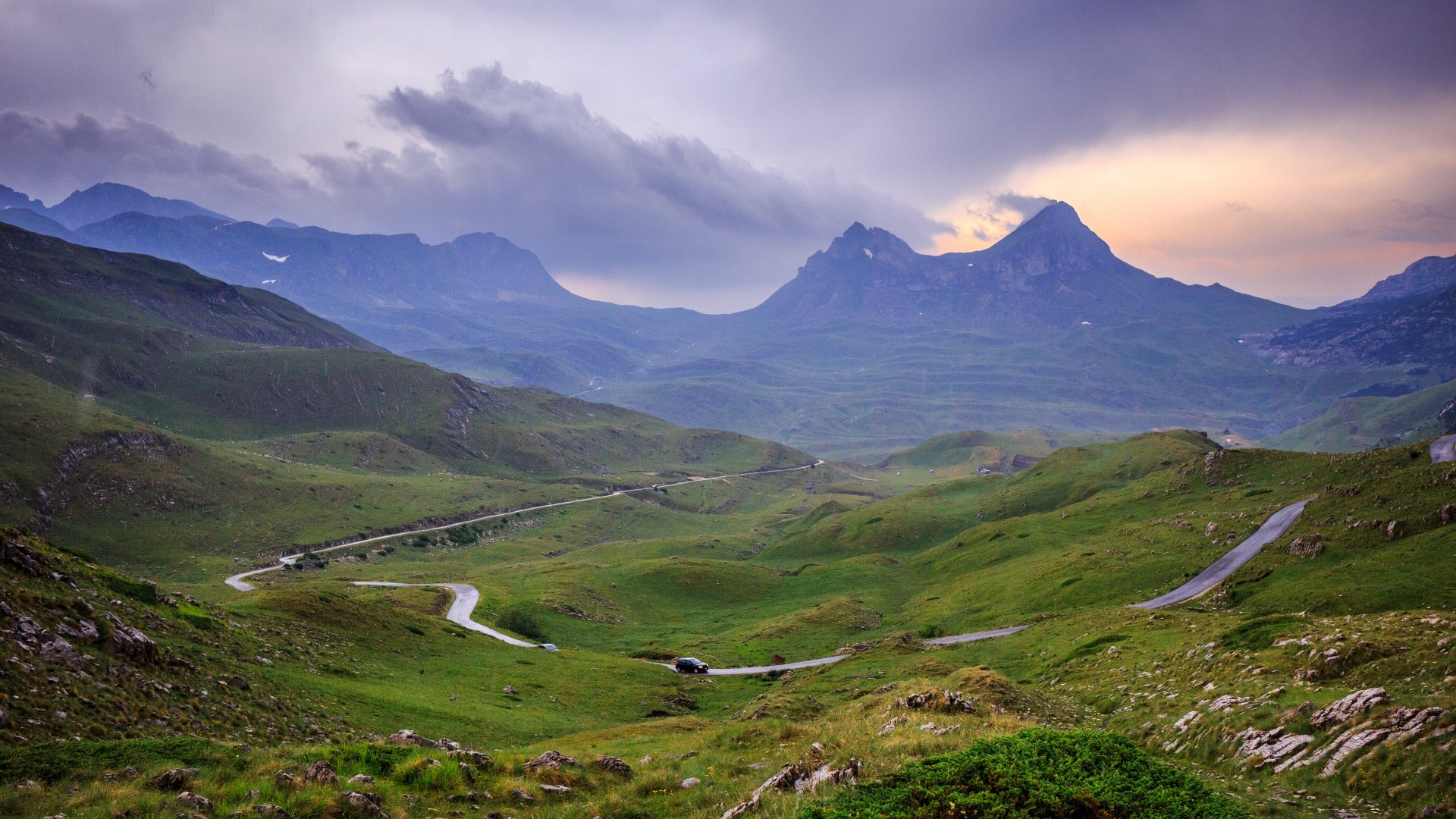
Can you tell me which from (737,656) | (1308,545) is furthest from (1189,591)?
(737,656)

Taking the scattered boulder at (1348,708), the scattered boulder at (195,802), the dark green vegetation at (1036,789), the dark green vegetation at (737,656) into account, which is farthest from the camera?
the scattered boulder at (1348,708)

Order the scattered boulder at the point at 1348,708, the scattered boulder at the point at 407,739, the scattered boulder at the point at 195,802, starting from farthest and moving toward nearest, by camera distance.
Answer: the scattered boulder at the point at 407,739 < the scattered boulder at the point at 1348,708 < the scattered boulder at the point at 195,802

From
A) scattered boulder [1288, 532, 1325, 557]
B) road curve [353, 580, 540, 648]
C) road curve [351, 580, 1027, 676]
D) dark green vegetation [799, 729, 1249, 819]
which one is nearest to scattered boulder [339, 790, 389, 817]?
dark green vegetation [799, 729, 1249, 819]

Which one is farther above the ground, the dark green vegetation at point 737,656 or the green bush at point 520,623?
the dark green vegetation at point 737,656

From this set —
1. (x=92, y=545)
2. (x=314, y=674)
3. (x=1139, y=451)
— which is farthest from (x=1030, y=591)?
(x=92, y=545)

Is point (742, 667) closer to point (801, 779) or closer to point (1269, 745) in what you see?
point (1269, 745)

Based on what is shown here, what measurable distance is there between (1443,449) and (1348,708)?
99.8 meters

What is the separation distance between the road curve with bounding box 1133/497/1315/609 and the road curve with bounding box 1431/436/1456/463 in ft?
55.0

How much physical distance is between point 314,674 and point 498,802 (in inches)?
1242

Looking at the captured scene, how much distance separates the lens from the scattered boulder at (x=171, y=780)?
1708 centimetres

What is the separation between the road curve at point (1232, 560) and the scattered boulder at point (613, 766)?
6023cm

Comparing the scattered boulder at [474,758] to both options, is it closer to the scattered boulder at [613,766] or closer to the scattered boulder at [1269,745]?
the scattered boulder at [613,766]

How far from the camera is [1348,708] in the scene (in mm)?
20656

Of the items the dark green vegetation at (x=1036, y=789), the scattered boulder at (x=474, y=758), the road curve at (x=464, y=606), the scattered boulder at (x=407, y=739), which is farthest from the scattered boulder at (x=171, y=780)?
the road curve at (x=464, y=606)
